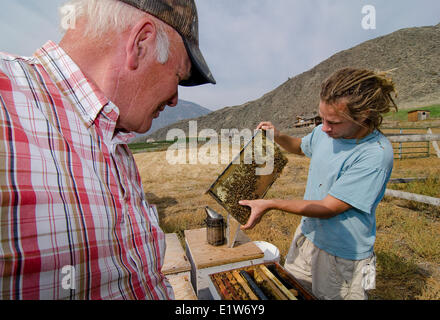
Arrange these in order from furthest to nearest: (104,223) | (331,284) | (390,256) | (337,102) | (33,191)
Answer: (390,256), (331,284), (337,102), (104,223), (33,191)

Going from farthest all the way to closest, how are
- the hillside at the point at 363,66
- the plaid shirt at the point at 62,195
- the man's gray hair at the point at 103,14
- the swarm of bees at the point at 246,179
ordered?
the hillside at the point at 363,66
the swarm of bees at the point at 246,179
the man's gray hair at the point at 103,14
the plaid shirt at the point at 62,195

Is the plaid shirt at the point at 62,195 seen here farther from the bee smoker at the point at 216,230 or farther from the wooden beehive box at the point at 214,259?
the bee smoker at the point at 216,230

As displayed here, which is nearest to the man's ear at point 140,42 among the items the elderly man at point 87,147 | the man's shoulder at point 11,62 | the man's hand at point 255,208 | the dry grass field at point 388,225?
the elderly man at point 87,147

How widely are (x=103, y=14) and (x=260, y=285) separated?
2369 mm

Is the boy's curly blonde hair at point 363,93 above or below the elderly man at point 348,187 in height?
above

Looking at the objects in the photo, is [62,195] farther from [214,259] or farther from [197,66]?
[214,259]

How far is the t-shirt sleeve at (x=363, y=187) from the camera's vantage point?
2268 millimetres

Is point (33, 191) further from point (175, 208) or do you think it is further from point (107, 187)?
point (175, 208)

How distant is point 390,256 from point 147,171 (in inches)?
455

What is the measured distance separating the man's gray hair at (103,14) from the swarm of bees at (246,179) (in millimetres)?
1867

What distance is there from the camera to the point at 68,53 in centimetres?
126

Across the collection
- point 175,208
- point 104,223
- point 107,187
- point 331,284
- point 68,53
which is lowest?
point 175,208

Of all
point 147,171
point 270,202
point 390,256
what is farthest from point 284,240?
point 147,171
